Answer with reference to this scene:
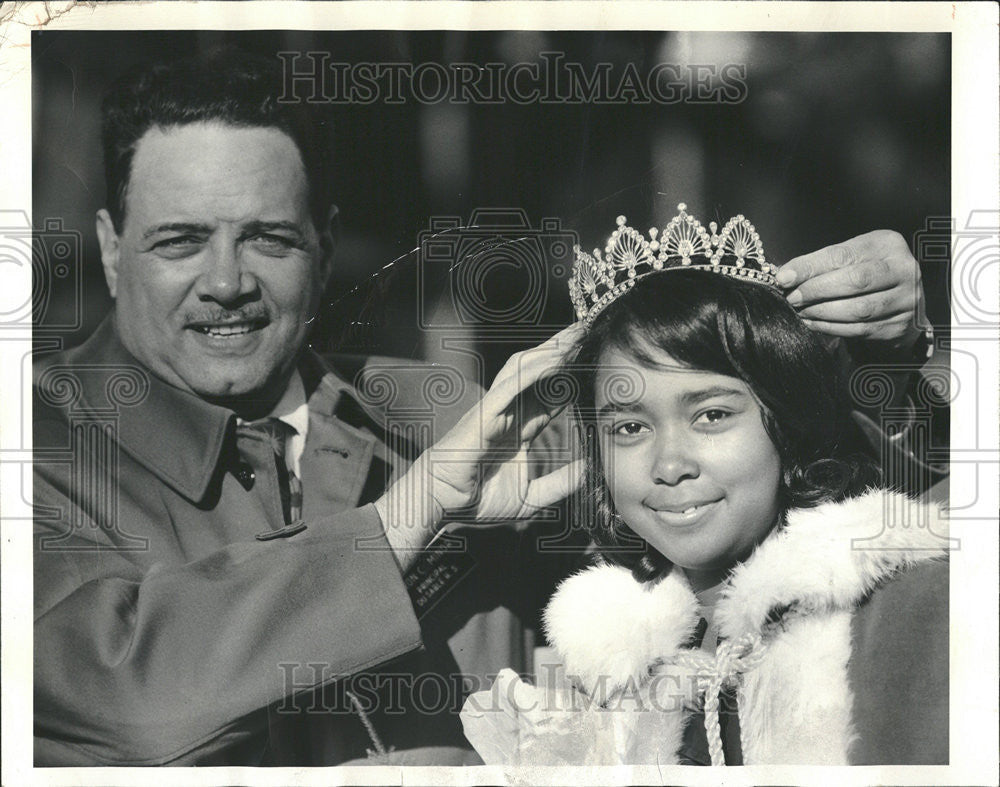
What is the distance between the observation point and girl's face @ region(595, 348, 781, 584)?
235 cm

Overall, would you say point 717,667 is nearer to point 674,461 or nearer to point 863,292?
point 674,461

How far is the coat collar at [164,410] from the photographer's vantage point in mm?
2438

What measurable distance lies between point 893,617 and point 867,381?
0.58 meters

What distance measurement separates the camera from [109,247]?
2492 millimetres

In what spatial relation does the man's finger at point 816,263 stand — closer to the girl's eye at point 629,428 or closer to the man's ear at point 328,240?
the girl's eye at point 629,428

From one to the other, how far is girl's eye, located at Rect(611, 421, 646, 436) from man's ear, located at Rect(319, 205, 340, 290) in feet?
2.65

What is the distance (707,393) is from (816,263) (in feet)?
1.46

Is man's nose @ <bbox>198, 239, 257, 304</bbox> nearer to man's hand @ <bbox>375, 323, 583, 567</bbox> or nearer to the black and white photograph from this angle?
the black and white photograph

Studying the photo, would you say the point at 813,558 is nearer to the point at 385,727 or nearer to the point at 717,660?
the point at 717,660

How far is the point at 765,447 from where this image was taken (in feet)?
7.77

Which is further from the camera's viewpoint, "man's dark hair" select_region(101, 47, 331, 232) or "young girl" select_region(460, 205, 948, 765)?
"man's dark hair" select_region(101, 47, 331, 232)

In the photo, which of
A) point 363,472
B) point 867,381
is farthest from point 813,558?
point 363,472

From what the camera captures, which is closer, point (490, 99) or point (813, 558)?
point (813, 558)

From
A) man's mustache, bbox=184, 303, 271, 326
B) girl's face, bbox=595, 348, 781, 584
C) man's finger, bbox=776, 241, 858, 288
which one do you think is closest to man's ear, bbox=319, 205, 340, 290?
man's mustache, bbox=184, 303, 271, 326
